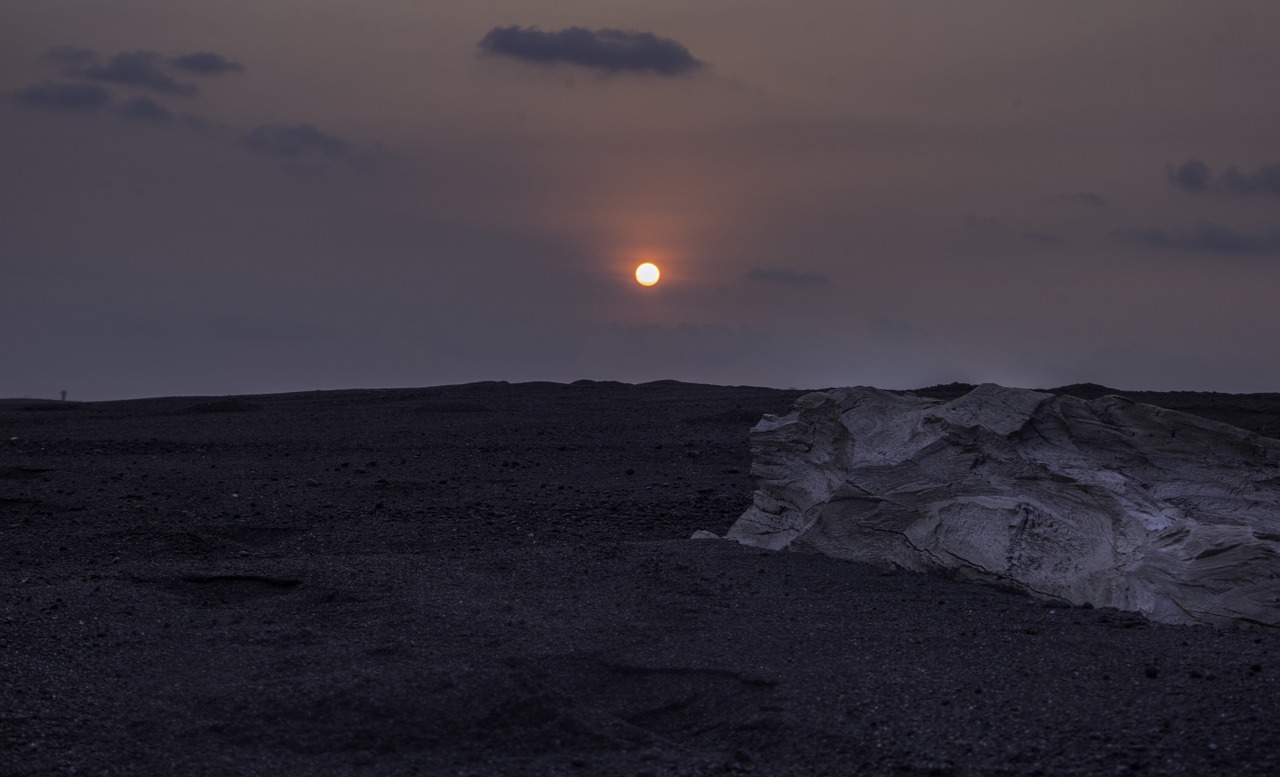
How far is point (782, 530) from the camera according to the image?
10180 millimetres

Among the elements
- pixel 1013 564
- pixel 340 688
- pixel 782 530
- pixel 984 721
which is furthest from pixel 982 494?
pixel 340 688

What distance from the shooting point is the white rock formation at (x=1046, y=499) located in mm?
7348

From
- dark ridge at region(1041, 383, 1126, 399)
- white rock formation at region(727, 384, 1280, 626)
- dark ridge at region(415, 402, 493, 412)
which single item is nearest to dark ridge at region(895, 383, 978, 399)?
dark ridge at region(1041, 383, 1126, 399)

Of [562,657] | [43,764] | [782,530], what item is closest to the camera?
[43,764]

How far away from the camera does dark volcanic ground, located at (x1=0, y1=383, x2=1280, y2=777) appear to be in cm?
546

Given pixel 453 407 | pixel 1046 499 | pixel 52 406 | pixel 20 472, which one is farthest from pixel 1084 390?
pixel 52 406

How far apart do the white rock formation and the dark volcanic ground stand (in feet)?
1.15

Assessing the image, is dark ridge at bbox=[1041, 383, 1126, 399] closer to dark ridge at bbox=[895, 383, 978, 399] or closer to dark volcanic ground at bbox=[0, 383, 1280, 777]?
dark ridge at bbox=[895, 383, 978, 399]

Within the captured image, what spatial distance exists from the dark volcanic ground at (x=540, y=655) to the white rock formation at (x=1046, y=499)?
0.35m

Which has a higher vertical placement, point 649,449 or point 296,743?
point 649,449

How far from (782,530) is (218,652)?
190 inches

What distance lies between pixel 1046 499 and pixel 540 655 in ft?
12.9

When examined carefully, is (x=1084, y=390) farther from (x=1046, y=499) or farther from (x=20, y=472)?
(x=20, y=472)

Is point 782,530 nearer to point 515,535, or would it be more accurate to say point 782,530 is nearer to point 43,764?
point 515,535
